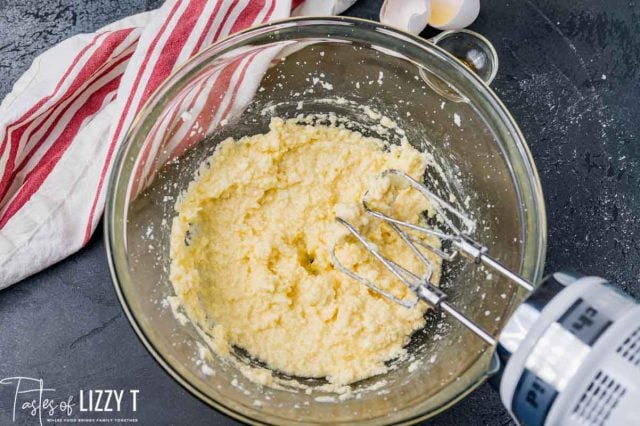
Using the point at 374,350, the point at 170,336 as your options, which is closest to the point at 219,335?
the point at 170,336

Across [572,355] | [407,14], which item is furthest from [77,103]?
[572,355]

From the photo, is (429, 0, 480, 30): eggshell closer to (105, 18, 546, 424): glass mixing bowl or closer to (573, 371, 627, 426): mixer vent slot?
(105, 18, 546, 424): glass mixing bowl

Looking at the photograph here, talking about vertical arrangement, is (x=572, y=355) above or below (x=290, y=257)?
above

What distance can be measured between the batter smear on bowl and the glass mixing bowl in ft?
0.12

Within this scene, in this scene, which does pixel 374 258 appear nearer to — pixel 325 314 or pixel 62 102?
pixel 325 314

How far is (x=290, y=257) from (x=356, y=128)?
1.08 ft

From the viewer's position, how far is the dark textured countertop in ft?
5.00

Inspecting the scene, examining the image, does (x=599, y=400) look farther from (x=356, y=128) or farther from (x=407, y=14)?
(x=407, y=14)

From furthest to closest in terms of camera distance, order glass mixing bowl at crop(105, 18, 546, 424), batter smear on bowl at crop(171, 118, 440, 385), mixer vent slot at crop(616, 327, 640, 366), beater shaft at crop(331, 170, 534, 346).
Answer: batter smear on bowl at crop(171, 118, 440, 385), glass mixing bowl at crop(105, 18, 546, 424), beater shaft at crop(331, 170, 534, 346), mixer vent slot at crop(616, 327, 640, 366)

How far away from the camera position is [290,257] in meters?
1.46

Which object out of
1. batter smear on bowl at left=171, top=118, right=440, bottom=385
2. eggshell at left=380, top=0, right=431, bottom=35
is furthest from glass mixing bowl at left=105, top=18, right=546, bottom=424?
eggshell at left=380, top=0, right=431, bottom=35

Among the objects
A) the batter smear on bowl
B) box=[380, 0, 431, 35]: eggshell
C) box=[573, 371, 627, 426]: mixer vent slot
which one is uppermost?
box=[380, 0, 431, 35]: eggshell

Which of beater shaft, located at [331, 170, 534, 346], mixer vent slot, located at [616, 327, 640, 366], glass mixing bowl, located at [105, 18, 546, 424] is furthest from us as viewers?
glass mixing bowl, located at [105, 18, 546, 424]

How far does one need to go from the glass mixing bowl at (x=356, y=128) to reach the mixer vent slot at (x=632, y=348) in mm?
344
